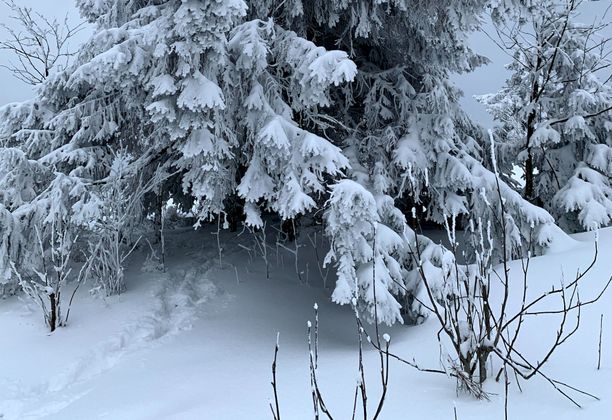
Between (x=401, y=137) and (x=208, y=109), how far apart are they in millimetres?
2550

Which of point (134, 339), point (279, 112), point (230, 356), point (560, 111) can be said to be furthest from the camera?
point (560, 111)

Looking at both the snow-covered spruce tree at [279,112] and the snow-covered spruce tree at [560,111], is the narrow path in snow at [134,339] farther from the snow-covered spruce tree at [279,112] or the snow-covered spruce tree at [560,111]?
the snow-covered spruce tree at [560,111]

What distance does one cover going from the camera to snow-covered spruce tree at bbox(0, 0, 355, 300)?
181 inches

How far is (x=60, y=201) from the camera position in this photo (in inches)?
217

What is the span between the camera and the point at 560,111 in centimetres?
809

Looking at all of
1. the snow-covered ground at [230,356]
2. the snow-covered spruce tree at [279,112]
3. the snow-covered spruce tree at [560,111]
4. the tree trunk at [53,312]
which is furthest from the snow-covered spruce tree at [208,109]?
the snow-covered spruce tree at [560,111]

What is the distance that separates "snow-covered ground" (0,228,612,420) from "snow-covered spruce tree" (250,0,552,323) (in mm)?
697

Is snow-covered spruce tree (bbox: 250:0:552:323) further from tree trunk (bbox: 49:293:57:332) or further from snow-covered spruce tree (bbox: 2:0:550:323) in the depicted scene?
tree trunk (bbox: 49:293:57:332)

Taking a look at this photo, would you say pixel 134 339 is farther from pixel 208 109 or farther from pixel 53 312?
pixel 208 109

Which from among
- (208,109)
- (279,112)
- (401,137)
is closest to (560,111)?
(401,137)

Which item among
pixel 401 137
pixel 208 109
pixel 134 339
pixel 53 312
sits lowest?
pixel 134 339

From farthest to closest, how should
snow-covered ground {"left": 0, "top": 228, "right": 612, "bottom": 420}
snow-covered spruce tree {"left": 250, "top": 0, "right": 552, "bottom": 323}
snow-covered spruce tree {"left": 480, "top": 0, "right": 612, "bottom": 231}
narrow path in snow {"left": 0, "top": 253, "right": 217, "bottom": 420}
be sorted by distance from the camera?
snow-covered spruce tree {"left": 480, "top": 0, "right": 612, "bottom": 231} → snow-covered spruce tree {"left": 250, "top": 0, "right": 552, "bottom": 323} → narrow path in snow {"left": 0, "top": 253, "right": 217, "bottom": 420} → snow-covered ground {"left": 0, "top": 228, "right": 612, "bottom": 420}

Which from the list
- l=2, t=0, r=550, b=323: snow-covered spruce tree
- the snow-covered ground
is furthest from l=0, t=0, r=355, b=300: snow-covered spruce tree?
the snow-covered ground

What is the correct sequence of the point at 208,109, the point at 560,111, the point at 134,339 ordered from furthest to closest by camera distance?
the point at 560,111, the point at 134,339, the point at 208,109
